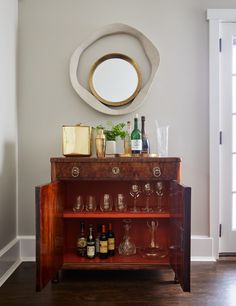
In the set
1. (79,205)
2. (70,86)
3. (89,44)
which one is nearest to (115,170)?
(79,205)

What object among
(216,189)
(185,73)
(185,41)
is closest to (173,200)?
(216,189)

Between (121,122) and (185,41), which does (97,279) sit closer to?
(121,122)

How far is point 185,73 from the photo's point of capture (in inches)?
99.9

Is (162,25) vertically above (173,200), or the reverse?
(162,25)

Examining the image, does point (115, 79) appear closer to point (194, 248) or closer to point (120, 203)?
point (120, 203)

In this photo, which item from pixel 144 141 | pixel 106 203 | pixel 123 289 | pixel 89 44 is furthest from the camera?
pixel 89 44

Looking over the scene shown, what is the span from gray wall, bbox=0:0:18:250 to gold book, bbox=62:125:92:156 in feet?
1.51

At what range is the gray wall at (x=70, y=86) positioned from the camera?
2531 millimetres

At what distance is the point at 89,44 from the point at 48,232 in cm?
157

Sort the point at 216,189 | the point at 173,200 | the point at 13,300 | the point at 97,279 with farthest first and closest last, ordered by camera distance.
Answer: the point at 216,189, the point at 97,279, the point at 173,200, the point at 13,300

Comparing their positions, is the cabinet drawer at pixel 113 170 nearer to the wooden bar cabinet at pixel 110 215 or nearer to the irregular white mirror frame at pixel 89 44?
the wooden bar cabinet at pixel 110 215

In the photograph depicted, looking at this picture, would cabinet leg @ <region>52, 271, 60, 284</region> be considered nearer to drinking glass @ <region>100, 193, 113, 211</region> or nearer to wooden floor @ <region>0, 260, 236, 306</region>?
wooden floor @ <region>0, 260, 236, 306</region>

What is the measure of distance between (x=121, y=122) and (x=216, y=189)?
974 millimetres

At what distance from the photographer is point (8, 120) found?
231cm
